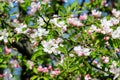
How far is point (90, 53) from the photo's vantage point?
4.20 m

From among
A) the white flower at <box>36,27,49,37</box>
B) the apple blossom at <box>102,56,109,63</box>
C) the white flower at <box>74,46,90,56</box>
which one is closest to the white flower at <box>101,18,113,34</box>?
the white flower at <box>74,46,90,56</box>

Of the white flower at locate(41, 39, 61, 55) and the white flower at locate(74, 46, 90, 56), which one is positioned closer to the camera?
the white flower at locate(74, 46, 90, 56)

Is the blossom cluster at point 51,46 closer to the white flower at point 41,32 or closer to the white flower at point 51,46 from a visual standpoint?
the white flower at point 51,46

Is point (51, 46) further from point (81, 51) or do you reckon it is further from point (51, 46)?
point (81, 51)

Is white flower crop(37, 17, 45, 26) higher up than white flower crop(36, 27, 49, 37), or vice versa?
white flower crop(37, 17, 45, 26)

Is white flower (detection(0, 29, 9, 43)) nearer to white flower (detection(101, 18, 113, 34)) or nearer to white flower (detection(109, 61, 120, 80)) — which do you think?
white flower (detection(101, 18, 113, 34))

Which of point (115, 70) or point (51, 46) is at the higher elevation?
point (51, 46)

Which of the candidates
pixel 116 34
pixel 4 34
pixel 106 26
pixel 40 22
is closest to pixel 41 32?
pixel 40 22

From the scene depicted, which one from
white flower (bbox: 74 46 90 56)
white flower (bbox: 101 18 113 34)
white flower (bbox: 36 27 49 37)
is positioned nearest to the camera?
white flower (bbox: 74 46 90 56)

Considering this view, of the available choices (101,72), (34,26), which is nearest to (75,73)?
(101,72)

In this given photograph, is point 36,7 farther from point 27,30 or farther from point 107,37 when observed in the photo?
point 107,37

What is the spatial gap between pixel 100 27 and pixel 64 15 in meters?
0.67

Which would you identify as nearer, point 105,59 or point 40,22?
point 40,22

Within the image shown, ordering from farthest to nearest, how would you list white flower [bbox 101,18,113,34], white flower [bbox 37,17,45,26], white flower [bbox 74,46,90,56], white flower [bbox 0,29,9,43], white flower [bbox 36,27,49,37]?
white flower [bbox 0,29,9,43] < white flower [bbox 37,17,45,26] < white flower [bbox 36,27,49,37] < white flower [bbox 101,18,113,34] < white flower [bbox 74,46,90,56]
